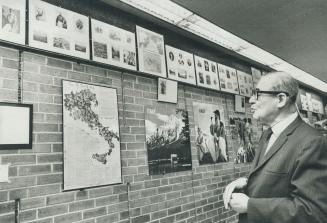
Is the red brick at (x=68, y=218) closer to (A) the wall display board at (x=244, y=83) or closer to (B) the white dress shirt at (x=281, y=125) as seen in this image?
(B) the white dress shirt at (x=281, y=125)

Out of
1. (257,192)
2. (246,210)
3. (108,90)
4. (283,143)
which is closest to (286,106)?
(283,143)

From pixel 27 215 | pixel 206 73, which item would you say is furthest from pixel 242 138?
pixel 27 215

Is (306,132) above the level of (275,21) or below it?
below

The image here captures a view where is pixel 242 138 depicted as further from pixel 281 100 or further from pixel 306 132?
pixel 306 132

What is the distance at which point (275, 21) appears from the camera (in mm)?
3879

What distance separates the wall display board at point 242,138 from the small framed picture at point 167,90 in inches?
57.0

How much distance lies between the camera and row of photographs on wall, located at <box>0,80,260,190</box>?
7.56ft

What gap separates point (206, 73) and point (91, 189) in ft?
8.11

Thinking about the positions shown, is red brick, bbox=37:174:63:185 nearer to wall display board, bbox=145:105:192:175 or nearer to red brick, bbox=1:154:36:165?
red brick, bbox=1:154:36:165

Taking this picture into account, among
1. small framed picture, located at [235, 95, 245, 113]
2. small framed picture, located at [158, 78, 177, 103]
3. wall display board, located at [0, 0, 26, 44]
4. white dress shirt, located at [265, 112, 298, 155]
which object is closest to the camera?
white dress shirt, located at [265, 112, 298, 155]

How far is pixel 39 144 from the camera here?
7.80 feet

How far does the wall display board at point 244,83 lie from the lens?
5.19 metres

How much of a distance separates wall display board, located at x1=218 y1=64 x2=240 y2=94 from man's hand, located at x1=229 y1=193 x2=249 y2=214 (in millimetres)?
3104

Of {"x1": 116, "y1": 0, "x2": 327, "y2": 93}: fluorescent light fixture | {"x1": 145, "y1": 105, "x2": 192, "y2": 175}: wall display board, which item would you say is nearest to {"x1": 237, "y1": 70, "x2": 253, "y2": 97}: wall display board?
{"x1": 116, "y1": 0, "x2": 327, "y2": 93}: fluorescent light fixture
